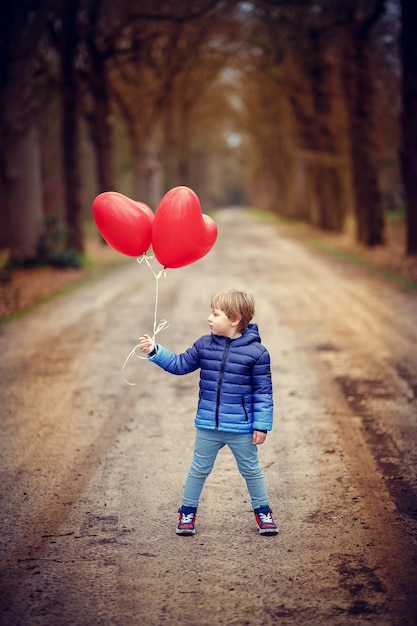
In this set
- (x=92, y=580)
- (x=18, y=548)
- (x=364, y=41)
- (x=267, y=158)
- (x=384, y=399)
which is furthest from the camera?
(x=267, y=158)

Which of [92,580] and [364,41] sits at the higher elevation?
[364,41]

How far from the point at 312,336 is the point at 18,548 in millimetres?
6509

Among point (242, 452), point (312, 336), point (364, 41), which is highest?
point (364, 41)

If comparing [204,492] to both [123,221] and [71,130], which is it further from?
[71,130]

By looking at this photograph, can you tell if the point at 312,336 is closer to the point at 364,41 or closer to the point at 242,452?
the point at 242,452

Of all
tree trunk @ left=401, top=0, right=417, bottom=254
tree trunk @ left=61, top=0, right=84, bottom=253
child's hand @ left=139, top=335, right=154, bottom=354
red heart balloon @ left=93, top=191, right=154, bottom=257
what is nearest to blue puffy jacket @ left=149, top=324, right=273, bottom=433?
child's hand @ left=139, top=335, right=154, bottom=354

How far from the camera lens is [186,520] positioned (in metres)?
4.18

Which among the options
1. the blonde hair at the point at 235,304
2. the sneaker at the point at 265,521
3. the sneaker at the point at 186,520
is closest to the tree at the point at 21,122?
the blonde hair at the point at 235,304

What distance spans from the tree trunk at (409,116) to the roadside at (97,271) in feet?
3.54

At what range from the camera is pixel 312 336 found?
985 centimetres

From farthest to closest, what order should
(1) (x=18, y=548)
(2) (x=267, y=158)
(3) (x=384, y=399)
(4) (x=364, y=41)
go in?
(2) (x=267, y=158) < (4) (x=364, y=41) < (3) (x=384, y=399) < (1) (x=18, y=548)

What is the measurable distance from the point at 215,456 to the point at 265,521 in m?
0.48

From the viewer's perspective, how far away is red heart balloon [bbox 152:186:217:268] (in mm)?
4348

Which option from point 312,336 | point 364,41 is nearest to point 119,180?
point 364,41
